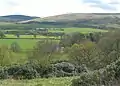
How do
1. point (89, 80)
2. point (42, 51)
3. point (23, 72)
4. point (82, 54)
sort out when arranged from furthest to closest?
point (42, 51)
point (82, 54)
point (23, 72)
point (89, 80)

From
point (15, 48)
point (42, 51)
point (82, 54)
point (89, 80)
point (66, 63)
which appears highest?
point (89, 80)

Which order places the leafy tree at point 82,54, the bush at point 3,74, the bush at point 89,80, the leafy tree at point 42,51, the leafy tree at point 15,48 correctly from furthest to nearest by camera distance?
the leafy tree at point 15,48
the leafy tree at point 42,51
the leafy tree at point 82,54
the bush at point 3,74
the bush at point 89,80

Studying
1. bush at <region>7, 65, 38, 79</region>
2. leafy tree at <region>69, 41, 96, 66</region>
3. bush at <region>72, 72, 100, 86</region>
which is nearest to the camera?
bush at <region>72, 72, 100, 86</region>

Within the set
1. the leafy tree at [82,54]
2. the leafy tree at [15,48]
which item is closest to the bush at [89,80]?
the leafy tree at [82,54]

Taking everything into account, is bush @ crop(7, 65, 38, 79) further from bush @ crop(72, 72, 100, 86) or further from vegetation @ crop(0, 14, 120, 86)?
bush @ crop(72, 72, 100, 86)

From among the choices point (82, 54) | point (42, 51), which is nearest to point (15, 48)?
point (42, 51)

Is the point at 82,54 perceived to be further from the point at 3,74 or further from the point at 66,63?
the point at 3,74

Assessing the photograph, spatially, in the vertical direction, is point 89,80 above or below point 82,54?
above

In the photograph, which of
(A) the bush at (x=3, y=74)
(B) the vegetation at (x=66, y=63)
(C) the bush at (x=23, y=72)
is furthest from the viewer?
(C) the bush at (x=23, y=72)

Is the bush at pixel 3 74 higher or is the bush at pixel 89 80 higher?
the bush at pixel 89 80

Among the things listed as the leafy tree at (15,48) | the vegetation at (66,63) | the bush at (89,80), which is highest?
the bush at (89,80)

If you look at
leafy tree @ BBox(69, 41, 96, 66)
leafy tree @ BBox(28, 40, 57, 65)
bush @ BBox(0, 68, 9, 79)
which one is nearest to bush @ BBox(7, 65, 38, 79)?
bush @ BBox(0, 68, 9, 79)

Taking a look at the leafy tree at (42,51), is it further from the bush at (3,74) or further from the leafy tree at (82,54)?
the bush at (3,74)

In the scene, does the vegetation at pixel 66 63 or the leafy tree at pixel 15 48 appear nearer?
the vegetation at pixel 66 63
